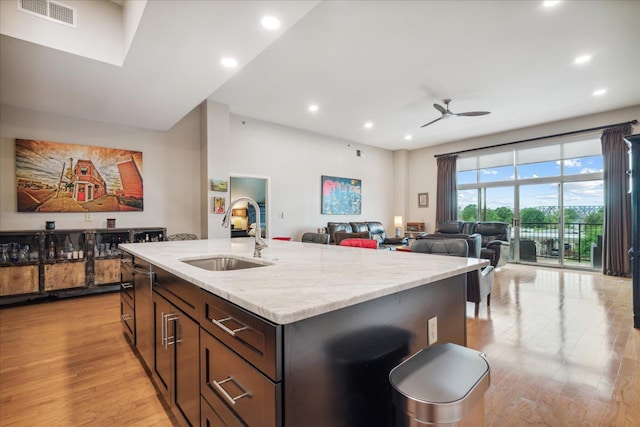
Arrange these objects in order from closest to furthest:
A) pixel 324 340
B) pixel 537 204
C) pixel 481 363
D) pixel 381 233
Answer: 1. pixel 324 340
2. pixel 481 363
3. pixel 537 204
4. pixel 381 233

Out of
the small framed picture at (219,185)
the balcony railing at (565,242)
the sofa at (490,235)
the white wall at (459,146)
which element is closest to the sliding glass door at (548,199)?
the balcony railing at (565,242)

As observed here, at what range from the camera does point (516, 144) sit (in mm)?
7055

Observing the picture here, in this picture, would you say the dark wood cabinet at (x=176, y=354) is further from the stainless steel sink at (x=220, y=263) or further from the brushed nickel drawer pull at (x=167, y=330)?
the stainless steel sink at (x=220, y=263)

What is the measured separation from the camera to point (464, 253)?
2869 mm

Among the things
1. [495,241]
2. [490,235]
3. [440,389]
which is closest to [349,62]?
[440,389]

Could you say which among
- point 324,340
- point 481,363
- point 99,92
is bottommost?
point 481,363

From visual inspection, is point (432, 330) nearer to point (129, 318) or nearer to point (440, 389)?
point (440, 389)

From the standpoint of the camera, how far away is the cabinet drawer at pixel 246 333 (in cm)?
85

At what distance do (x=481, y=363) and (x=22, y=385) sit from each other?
2.94m

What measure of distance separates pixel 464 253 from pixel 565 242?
17.7ft

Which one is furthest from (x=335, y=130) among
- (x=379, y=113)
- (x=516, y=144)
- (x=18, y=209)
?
(x=18, y=209)

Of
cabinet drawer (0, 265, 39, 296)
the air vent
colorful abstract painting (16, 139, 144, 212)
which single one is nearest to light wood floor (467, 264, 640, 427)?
the air vent

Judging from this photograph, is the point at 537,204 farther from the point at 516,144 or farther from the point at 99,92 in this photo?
the point at 99,92

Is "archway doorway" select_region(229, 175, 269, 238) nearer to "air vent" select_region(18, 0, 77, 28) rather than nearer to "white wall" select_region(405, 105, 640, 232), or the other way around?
"air vent" select_region(18, 0, 77, 28)
